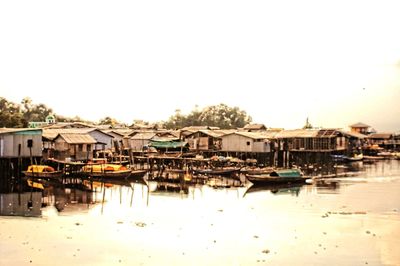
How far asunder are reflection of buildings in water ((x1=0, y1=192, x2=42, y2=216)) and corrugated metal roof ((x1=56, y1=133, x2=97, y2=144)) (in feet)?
31.2

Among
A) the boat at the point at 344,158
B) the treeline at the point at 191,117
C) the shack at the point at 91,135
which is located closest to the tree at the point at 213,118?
the treeline at the point at 191,117

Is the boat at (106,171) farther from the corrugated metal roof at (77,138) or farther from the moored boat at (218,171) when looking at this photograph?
the moored boat at (218,171)

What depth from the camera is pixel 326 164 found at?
44125 mm

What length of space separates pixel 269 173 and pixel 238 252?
1657cm

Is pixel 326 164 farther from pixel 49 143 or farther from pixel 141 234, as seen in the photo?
→ pixel 141 234

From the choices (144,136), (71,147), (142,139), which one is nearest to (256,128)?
(144,136)

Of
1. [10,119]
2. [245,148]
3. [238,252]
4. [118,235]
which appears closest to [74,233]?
[118,235]

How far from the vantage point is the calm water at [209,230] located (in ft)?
44.7

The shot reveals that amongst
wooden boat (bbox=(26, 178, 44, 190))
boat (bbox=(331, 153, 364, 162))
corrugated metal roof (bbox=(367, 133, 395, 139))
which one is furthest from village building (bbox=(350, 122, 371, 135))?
wooden boat (bbox=(26, 178, 44, 190))

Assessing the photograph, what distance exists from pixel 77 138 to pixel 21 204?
13296mm

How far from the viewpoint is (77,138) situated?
34.2 metres

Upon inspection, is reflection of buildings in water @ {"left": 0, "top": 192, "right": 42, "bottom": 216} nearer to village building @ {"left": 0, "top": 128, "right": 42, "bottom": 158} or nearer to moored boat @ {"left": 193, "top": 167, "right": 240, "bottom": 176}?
village building @ {"left": 0, "top": 128, "right": 42, "bottom": 158}

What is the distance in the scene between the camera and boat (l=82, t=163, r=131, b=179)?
3023 centimetres

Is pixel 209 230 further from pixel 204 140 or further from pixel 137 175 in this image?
pixel 204 140
